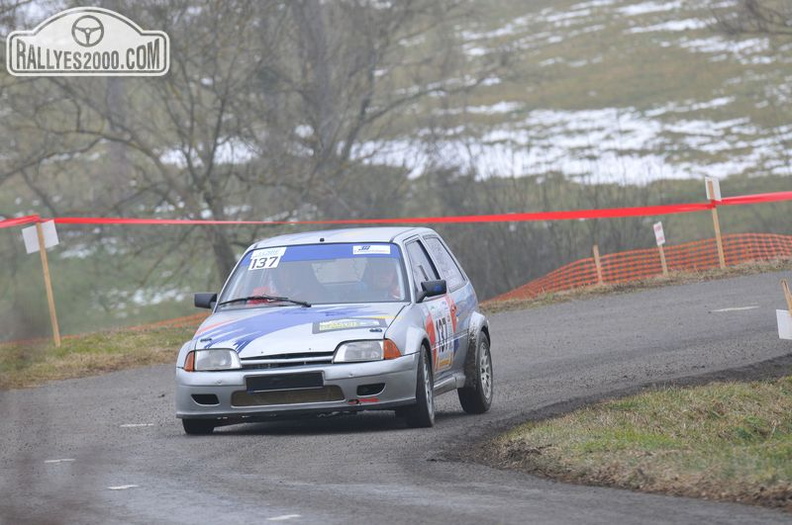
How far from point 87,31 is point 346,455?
2493 centimetres

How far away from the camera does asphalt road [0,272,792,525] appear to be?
6.88 m

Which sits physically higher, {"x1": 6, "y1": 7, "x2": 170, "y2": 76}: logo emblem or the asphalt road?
{"x1": 6, "y1": 7, "x2": 170, "y2": 76}: logo emblem

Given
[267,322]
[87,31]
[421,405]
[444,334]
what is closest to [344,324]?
[267,322]

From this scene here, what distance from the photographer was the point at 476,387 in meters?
12.0

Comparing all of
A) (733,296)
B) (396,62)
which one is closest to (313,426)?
(733,296)

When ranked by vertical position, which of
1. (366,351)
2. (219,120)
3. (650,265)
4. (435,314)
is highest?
(219,120)

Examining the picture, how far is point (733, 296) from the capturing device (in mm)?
21906

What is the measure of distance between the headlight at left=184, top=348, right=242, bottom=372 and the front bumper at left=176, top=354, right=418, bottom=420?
68 mm

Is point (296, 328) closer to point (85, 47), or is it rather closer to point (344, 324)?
point (344, 324)

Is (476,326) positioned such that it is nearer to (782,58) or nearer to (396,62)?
(396,62)

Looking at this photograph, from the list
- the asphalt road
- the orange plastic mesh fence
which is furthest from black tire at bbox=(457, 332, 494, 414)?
the orange plastic mesh fence

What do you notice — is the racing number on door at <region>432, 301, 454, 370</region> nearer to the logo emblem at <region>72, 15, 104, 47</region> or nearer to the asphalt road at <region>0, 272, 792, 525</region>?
the asphalt road at <region>0, 272, 792, 525</region>

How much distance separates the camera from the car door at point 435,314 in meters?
11.4

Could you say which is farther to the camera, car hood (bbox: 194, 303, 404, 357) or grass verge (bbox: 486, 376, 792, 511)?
car hood (bbox: 194, 303, 404, 357)
